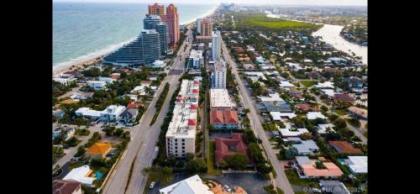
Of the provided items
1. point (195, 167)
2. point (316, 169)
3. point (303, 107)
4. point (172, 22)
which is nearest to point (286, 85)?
point (303, 107)

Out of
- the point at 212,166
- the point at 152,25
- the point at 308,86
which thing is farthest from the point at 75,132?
the point at 152,25

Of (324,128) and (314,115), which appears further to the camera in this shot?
(314,115)

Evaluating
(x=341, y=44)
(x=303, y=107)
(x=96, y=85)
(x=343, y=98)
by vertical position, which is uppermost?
(x=341, y=44)

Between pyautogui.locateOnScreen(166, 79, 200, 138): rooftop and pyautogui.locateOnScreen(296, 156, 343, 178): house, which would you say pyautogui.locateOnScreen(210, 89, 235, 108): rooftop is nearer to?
pyautogui.locateOnScreen(166, 79, 200, 138): rooftop

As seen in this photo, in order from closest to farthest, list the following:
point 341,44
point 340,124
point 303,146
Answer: point 303,146
point 340,124
point 341,44

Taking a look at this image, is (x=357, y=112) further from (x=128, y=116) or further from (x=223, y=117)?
(x=128, y=116)

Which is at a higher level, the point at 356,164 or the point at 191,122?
the point at 191,122

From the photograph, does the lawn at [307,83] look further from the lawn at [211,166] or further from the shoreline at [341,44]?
the lawn at [211,166]
